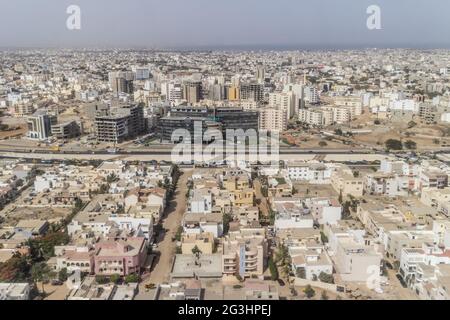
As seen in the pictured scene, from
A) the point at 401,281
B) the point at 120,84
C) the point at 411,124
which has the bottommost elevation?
the point at 401,281

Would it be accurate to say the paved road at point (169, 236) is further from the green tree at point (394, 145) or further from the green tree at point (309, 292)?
the green tree at point (394, 145)

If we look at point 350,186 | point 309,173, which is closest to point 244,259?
point 350,186

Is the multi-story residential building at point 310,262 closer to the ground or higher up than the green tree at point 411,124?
closer to the ground

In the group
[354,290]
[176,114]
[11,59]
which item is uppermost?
[11,59]

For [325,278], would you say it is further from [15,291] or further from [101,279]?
[15,291]

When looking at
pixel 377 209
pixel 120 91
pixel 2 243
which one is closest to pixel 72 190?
pixel 2 243

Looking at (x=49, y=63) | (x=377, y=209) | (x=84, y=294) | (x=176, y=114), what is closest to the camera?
(x=84, y=294)

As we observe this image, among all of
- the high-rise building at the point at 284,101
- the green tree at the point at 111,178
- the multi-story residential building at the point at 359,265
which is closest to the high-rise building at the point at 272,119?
the high-rise building at the point at 284,101

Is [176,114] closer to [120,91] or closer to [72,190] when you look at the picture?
[72,190]
